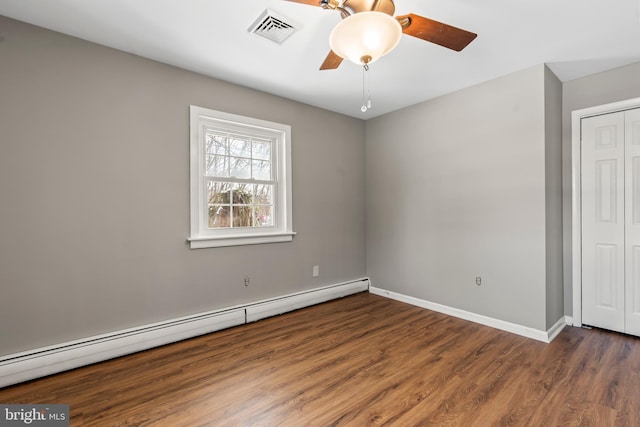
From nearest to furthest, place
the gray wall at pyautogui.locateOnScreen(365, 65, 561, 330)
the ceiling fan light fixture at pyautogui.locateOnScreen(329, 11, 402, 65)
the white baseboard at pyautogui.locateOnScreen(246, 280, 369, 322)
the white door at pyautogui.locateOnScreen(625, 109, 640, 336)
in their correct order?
the ceiling fan light fixture at pyautogui.locateOnScreen(329, 11, 402, 65) < the white door at pyautogui.locateOnScreen(625, 109, 640, 336) < the gray wall at pyautogui.locateOnScreen(365, 65, 561, 330) < the white baseboard at pyautogui.locateOnScreen(246, 280, 369, 322)

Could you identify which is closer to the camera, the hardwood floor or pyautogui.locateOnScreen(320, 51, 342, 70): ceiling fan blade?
the hardwood floor

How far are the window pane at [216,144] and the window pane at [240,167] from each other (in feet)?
0.42

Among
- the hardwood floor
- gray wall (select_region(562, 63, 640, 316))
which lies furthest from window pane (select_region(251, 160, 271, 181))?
gray wall (select_region(562, 63, 640, 316))

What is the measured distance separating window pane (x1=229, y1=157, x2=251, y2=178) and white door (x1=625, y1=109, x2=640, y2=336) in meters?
3.63

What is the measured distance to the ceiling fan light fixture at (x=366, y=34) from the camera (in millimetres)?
1364

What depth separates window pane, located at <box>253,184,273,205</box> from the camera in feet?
11.3

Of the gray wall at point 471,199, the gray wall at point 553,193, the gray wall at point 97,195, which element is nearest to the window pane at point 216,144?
the gray wall at point 97,195

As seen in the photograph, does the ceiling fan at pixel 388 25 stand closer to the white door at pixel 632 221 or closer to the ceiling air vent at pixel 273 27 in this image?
the ceiling air vent at pixel 273 27

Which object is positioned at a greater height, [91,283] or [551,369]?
[91,283]

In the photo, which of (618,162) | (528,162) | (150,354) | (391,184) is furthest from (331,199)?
(618,162)

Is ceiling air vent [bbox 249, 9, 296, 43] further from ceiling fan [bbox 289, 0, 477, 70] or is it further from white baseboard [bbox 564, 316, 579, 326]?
white baseboard [bbox 564, 316, 579, 326]

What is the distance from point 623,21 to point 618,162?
1247 millimetres

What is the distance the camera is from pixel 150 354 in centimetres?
250

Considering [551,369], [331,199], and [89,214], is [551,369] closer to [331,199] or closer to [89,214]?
[331,199]
